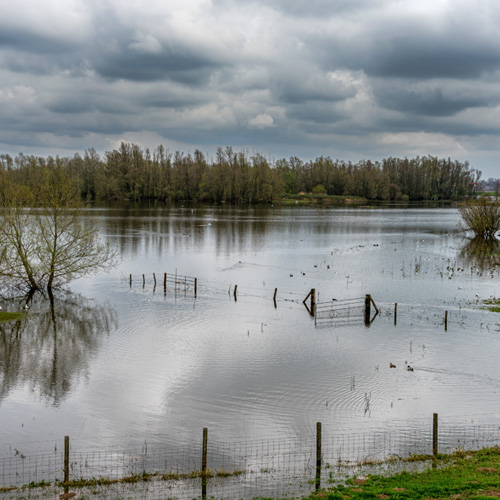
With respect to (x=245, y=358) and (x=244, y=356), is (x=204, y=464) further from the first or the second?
(x=244, y=356)

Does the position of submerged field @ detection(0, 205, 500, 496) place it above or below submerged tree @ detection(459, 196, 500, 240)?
below

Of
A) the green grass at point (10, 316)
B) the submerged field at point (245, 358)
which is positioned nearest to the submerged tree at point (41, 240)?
the submerged field at point (245, 358)

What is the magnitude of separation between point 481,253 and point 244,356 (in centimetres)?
4985

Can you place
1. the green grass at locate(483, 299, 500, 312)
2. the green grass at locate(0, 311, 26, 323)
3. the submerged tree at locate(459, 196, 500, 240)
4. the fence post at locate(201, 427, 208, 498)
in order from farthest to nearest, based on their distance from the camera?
the submerged tree at locate(459, 196, 500, 240) → the green grass at locate(483, 299, 500, 312) → the green grass at locate(0, 311, 26, 323) → the fence post at locate(201, 427, 208, 498)

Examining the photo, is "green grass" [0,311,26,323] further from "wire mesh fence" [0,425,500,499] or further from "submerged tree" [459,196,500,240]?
"submerged tree" [459,196,500,240]

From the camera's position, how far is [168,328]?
3484 cm

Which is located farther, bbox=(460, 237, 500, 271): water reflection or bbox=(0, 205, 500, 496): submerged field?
bbox=(460, 237, 500, 271): water reflection

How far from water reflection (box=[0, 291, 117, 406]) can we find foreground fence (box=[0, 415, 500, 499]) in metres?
6.14

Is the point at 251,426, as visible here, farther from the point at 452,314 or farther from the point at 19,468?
the point at 452,314

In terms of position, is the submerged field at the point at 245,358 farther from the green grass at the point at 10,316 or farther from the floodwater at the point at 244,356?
the green grass at the point at 10,316

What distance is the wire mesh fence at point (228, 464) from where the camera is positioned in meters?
16.3

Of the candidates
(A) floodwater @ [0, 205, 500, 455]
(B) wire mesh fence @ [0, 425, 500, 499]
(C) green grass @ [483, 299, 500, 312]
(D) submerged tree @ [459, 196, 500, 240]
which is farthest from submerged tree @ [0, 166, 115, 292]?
(D) submerged tree @ [459, 196, 500, 240]

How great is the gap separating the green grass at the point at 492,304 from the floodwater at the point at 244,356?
93 centimetres

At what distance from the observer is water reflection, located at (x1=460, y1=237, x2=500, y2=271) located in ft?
198
